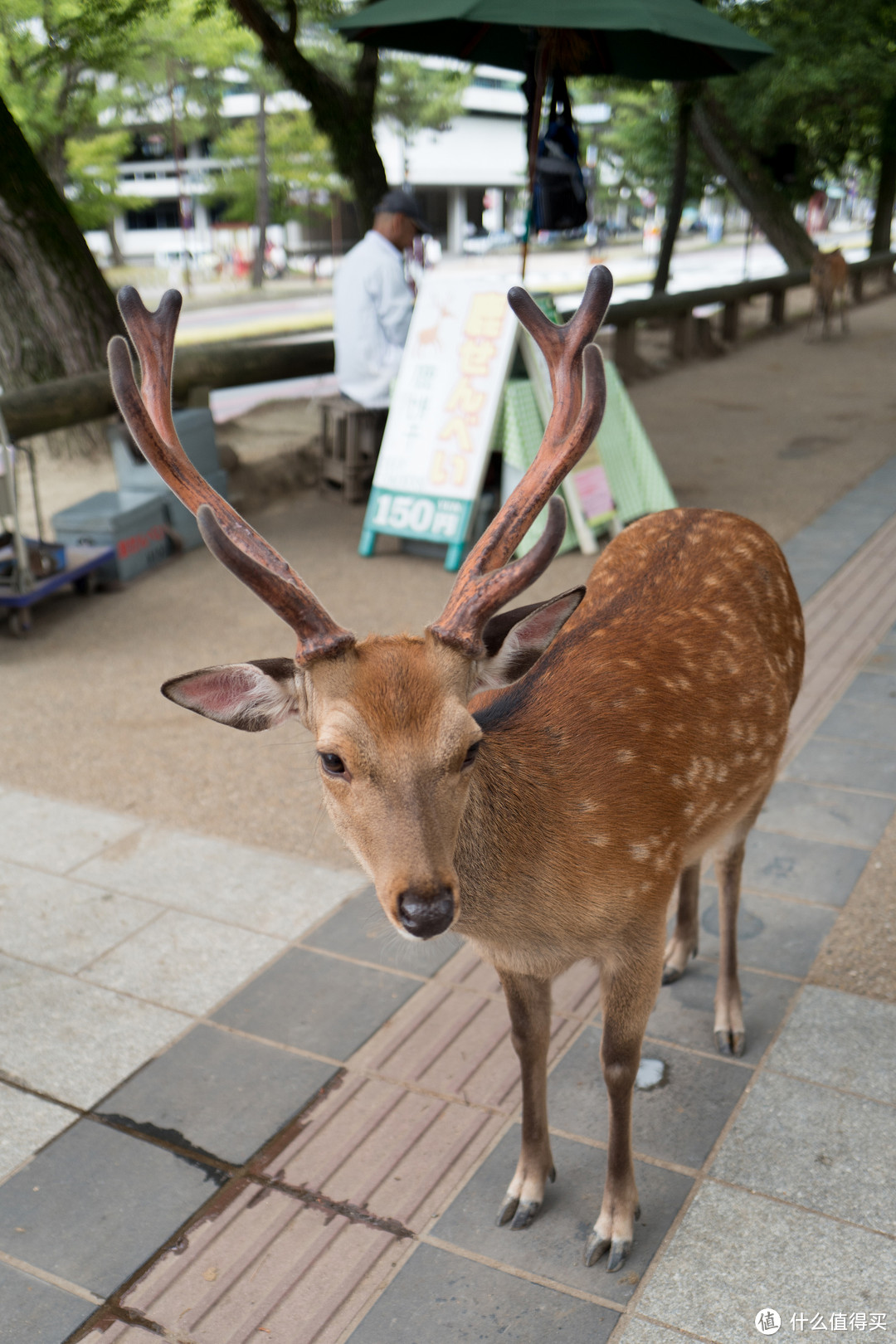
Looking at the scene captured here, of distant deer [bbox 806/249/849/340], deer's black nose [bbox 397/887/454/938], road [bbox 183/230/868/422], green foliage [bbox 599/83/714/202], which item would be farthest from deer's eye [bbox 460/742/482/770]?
green foliage [bbox 599/83/714/202]

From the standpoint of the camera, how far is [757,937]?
137 inches

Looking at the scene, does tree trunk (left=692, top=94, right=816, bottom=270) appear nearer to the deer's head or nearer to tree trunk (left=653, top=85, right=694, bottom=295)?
tree trunk (left=653, top=85, right=694, bottom=295)

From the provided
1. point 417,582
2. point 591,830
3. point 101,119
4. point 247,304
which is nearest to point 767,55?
point 417,582

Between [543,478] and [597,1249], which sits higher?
[543,478]

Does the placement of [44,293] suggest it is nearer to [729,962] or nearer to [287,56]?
[287,56]

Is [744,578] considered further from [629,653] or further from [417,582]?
[417,582]

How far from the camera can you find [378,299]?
712cm

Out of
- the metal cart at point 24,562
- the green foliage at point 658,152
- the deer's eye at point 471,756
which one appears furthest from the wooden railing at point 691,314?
the deer's eye at point 471,756

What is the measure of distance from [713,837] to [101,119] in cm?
3358

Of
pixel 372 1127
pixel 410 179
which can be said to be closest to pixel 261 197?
pixel 410 179

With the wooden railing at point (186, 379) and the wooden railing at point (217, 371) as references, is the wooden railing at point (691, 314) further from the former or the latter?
the wooden railing at point (186, 379)

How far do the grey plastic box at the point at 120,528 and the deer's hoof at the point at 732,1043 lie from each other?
475 cm

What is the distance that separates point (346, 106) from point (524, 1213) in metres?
10.1

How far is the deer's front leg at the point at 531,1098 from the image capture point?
2533 millimetres
